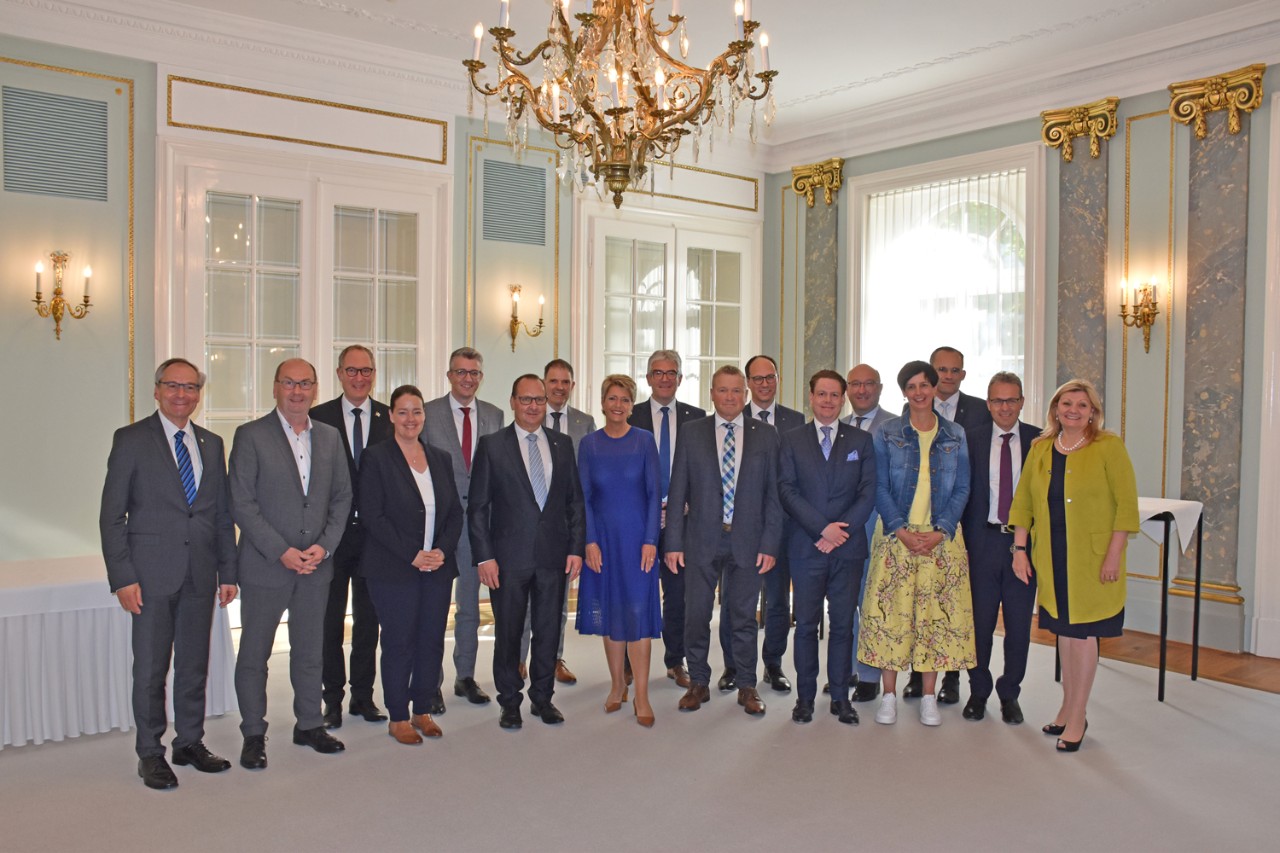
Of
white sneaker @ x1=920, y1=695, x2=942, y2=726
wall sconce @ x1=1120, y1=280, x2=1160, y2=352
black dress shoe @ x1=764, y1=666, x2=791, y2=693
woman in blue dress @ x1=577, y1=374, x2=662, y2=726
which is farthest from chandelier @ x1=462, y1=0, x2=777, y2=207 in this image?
wall sconce @ x1=1120, y1=280, x2=1160, y2=352

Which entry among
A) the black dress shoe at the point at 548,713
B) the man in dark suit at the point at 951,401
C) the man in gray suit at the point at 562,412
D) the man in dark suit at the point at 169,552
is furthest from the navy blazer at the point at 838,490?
the man in dark suit at the point at 169,552

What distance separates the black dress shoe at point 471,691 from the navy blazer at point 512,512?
28.6 inches

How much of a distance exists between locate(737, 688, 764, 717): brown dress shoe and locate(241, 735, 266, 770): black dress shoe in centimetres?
200

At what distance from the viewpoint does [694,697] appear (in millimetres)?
4715

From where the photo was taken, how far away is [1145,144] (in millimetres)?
6297

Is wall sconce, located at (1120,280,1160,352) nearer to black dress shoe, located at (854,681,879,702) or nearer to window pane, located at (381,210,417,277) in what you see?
black dress shoe, located at (854,681,879,702)

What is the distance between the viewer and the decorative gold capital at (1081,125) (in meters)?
6.43

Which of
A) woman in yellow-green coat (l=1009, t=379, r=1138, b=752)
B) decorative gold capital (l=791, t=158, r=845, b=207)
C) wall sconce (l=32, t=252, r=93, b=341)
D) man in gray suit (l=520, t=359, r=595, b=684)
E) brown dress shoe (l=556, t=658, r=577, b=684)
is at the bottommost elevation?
brown dress shoe (l=556, t=658, r=577, b=684)

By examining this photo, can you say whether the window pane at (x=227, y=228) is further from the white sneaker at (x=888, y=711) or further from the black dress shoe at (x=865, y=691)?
the white sneaker at (x=888, y=711)

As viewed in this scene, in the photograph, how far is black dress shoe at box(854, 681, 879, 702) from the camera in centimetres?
480

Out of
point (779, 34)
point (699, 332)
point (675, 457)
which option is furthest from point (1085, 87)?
point (675, 457)

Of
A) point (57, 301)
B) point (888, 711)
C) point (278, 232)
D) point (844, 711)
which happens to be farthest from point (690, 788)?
point (278, 232)

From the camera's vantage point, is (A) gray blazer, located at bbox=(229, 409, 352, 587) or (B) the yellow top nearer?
(A) gray blazer, located at bbox=(229, 409, 352, 587)

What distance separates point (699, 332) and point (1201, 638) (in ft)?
13.4
